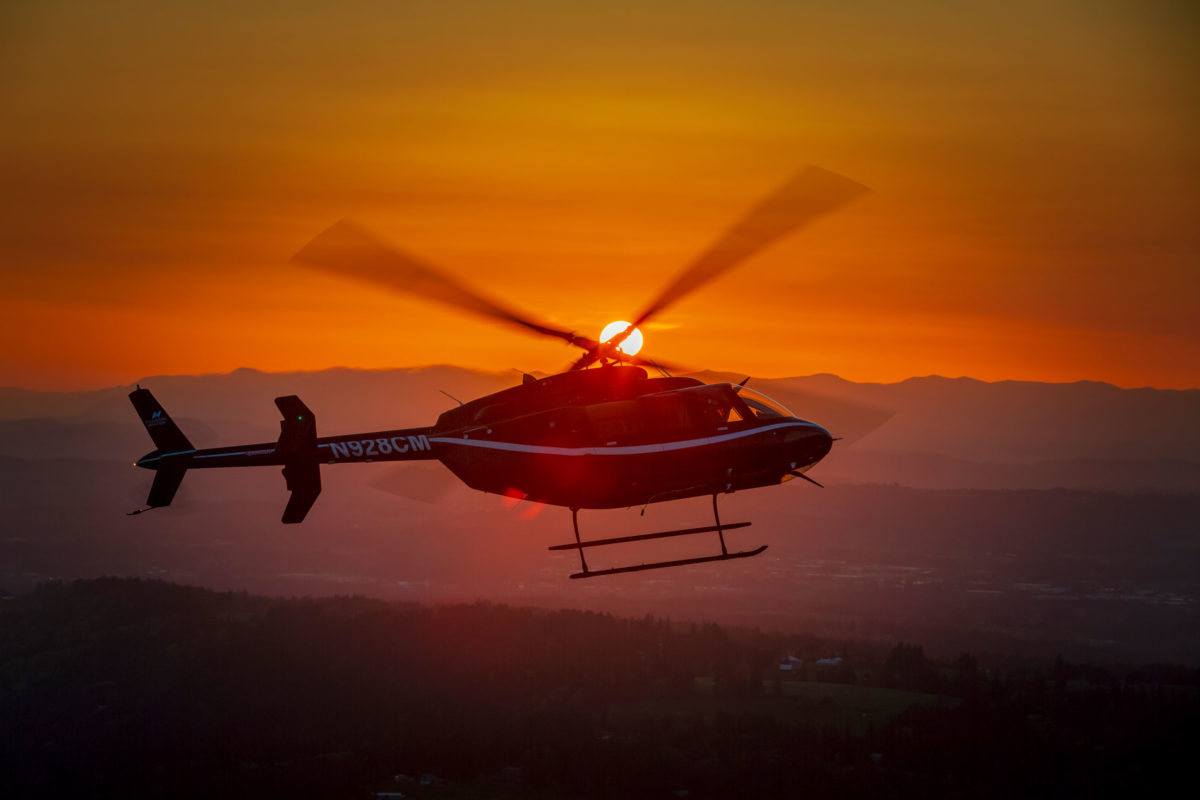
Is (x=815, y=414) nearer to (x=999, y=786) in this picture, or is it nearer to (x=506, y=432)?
(x=506, y=432)

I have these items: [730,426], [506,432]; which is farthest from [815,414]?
[506,432]

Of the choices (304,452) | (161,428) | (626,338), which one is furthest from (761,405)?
(161,428)

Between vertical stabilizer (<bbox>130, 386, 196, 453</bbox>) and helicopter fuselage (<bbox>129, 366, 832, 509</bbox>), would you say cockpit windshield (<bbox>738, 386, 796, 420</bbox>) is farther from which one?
vertical stabilizer (<bbox>130, 386, 196, 453</bbox>)

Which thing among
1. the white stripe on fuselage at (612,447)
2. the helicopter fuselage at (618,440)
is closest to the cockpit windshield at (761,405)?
the helicopter fuselage at (618,440)

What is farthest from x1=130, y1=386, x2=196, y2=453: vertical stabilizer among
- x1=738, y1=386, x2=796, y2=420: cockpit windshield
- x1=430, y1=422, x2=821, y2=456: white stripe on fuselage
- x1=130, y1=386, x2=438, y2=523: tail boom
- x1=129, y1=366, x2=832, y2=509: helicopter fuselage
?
x1=738, y1=386, x2=796, y2=420: cockpit windshield

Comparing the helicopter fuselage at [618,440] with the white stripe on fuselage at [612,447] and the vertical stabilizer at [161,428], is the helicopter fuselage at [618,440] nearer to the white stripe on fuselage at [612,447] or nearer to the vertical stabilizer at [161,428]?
the white stripe on fuselage at [612,447]

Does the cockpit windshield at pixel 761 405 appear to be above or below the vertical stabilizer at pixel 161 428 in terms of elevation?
above

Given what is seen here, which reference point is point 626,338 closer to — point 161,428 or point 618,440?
→ point 618,440

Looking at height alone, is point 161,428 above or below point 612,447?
above
